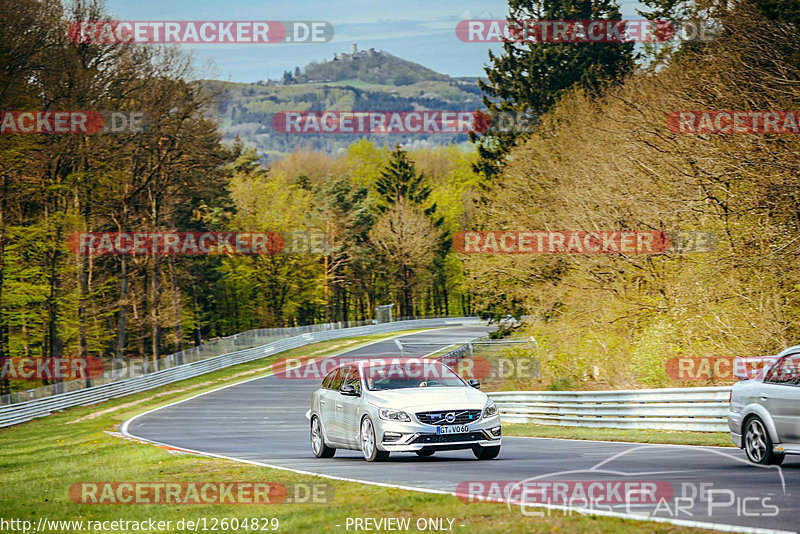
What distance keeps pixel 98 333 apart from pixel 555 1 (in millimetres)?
32915

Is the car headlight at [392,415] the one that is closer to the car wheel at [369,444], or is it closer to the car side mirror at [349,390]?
the car wheel at [369,444]

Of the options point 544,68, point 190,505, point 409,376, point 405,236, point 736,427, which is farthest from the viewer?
point 405,236

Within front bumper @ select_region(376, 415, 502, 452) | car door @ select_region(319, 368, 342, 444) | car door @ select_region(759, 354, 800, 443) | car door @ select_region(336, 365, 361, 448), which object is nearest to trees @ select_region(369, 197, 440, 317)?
car door @ select_region(319, 368, 342, 444)

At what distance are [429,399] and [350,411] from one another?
1806 millimetres

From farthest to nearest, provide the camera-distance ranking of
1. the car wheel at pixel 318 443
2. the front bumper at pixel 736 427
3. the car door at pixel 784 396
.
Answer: the car wheel at pixel 318 443
the front bumper at pixel 736 427
the car door at pixel 784 396

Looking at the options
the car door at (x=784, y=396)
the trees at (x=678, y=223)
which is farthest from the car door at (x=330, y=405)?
the trees at (x=678, y=223)

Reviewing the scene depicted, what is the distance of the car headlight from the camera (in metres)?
14.4

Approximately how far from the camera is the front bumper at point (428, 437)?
1427cm

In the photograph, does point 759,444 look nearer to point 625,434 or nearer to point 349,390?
point 349,390

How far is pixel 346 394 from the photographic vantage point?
1609 centimetres

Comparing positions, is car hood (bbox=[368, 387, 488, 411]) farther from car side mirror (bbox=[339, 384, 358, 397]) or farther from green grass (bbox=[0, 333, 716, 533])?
green grass (bbox=[0, 333, 716, 533])

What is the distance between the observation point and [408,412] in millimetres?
14406

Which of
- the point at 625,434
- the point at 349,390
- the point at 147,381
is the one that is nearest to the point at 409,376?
the point at 349,390

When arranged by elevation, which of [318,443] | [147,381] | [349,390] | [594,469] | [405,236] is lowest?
[147,381]
